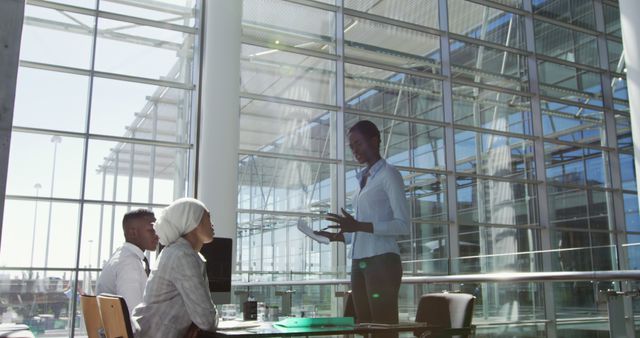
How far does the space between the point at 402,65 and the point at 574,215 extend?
484 centimetres

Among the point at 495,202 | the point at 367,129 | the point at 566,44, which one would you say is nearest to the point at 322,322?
the point at 367,129

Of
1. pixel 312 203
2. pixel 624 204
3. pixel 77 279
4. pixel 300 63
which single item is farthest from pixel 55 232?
pixel 624 204

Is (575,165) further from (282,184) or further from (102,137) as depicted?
Answer: (102,137)

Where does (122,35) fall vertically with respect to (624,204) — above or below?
above

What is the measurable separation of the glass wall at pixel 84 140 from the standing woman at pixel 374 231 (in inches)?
275

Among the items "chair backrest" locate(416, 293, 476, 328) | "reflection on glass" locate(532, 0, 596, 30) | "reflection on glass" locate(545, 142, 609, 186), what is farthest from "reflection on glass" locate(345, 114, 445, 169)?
"chair backrest" locate(416, 293, 476, 328)

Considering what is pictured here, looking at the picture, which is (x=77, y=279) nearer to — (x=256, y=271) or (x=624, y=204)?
(x=256, y=271)

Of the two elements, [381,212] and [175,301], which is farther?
[381,212]

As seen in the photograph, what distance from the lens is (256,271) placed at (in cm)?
1001

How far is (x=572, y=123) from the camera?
1344 centimetres

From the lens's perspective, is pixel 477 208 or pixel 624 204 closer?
pixel 477 208

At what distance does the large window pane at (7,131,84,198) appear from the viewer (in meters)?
8.78

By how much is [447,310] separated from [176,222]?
1.23 m

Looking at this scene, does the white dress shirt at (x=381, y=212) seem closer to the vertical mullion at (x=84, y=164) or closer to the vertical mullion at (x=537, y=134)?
the vertical mullion at (x=84, y=164)
